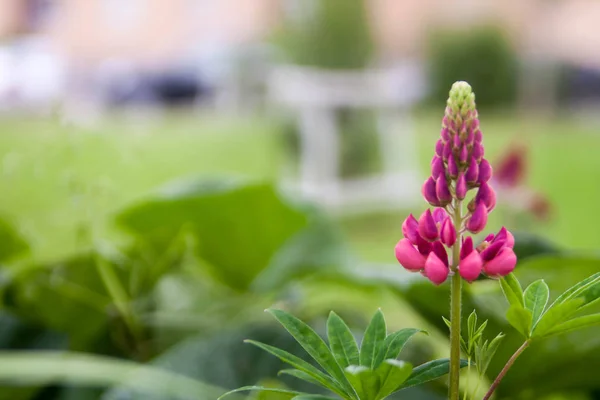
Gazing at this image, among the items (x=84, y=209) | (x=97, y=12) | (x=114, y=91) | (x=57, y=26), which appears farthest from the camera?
(x=97, y=12)

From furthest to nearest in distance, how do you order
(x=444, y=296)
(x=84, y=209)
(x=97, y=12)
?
(x=97, y=12) < (x=84, y=209) < (x=444, y=296)

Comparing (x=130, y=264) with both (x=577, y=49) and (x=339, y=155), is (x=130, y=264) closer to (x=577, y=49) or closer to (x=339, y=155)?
(x=339, y=155)

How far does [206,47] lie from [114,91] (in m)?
2.99

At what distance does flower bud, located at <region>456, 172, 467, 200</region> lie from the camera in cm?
20

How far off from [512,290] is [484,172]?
0.11 ft

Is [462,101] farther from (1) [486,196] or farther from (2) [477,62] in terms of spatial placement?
(2) [477,62]

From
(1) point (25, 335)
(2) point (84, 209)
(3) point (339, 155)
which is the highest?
(2) point (84, 209)

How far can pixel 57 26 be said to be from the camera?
37.8 feet

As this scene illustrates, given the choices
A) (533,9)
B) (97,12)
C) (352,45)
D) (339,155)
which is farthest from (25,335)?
(97,12)

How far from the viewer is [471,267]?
19 centimetres

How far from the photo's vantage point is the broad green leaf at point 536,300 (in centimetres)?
21

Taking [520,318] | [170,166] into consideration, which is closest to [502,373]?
[520,318]

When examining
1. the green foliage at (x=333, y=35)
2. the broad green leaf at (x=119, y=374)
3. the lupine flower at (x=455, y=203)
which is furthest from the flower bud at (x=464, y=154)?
the green foliage at (x=333, y=35)

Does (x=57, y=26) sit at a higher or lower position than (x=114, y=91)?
higher
